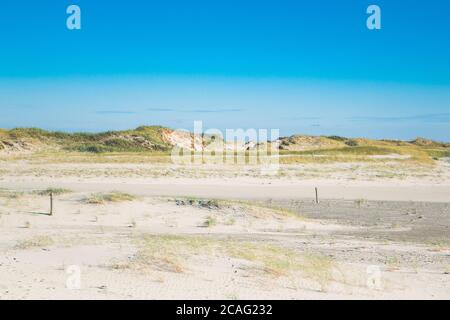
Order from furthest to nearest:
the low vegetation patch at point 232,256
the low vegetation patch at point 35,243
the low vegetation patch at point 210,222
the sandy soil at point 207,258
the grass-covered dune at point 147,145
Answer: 1. the grass-covered dune at point 147,145
2. the low vegetation patch at point 210,222
3. the low vegetation patch at point 35,243
4. the low vegetation patch at point 232,256
5. the sandy soil at point 207,258

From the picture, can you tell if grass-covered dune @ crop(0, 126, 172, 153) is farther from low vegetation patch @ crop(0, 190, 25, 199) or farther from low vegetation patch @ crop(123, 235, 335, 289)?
low vegetation patch @ crop(123, 235, 335, 289)

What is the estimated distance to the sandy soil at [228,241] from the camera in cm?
1057

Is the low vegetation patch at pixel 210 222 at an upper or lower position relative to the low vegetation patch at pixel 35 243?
lower

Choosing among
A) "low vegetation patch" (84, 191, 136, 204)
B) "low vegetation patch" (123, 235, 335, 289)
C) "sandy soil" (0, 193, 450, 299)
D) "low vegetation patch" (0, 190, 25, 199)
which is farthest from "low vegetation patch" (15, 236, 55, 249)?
"low vegetation patch" (0, 190, 25, 199)

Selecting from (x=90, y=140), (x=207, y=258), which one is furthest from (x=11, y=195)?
(x=90, y=140)

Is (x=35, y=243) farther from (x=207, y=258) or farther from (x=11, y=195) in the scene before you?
(x=11, y=195)

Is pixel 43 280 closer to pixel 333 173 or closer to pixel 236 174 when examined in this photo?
pixel 236 174

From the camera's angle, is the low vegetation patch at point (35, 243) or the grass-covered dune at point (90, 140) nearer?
the low vegetation patch at point (35, 243)

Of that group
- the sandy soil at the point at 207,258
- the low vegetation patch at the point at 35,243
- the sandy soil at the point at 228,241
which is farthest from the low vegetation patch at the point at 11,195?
the low vegetation patch at the point at 35,243

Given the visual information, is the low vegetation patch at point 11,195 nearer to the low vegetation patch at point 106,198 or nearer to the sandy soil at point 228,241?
the sandy soil at point 228,241

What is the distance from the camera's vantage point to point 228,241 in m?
16.4

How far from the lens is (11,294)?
9039 millimetres
